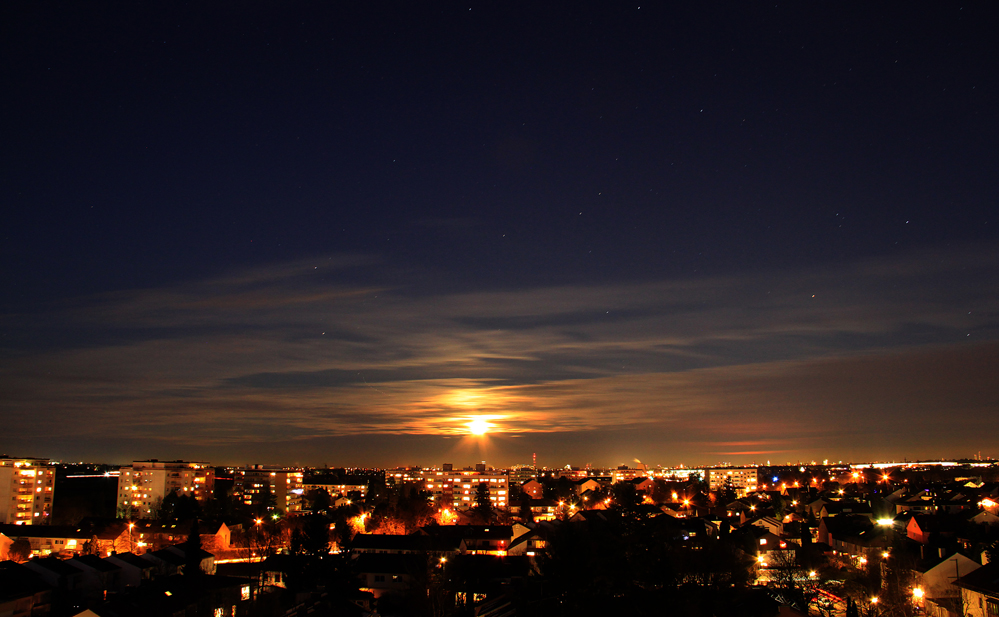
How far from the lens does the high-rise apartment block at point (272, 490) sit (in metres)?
94.7

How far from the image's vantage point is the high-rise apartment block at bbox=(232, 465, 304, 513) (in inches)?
3728

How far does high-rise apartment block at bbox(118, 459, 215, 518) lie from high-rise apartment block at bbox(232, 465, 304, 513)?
5784mm

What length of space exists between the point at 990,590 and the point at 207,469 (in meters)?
97.9

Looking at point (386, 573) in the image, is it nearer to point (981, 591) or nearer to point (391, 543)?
point (391, 543)

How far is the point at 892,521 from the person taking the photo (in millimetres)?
47062

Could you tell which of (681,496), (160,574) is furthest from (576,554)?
(681,496)

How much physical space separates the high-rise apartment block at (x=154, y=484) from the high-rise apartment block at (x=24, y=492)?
38.2 ft

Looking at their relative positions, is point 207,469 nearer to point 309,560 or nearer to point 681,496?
point 681,496

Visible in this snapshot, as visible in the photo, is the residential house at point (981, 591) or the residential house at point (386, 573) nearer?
the residential house at point (981, 591)

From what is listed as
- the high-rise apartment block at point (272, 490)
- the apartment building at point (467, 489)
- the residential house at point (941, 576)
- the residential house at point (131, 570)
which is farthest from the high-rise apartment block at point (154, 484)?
the residential house at point (941, 576)

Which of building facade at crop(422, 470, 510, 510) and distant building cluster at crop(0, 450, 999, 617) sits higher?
distant building cluster at crop(0, 450, 999, 617)

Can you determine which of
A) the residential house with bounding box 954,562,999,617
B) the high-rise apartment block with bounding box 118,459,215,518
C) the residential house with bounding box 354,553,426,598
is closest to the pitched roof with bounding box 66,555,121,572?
the residential house with bounding box 354,553,426,598

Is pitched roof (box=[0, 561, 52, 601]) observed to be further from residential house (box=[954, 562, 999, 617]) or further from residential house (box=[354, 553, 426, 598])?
residential house (box=[954, 562, 999, 617])

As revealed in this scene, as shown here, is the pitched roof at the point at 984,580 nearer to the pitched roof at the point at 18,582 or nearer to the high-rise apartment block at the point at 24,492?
the pitched roof at the point at 18,582
